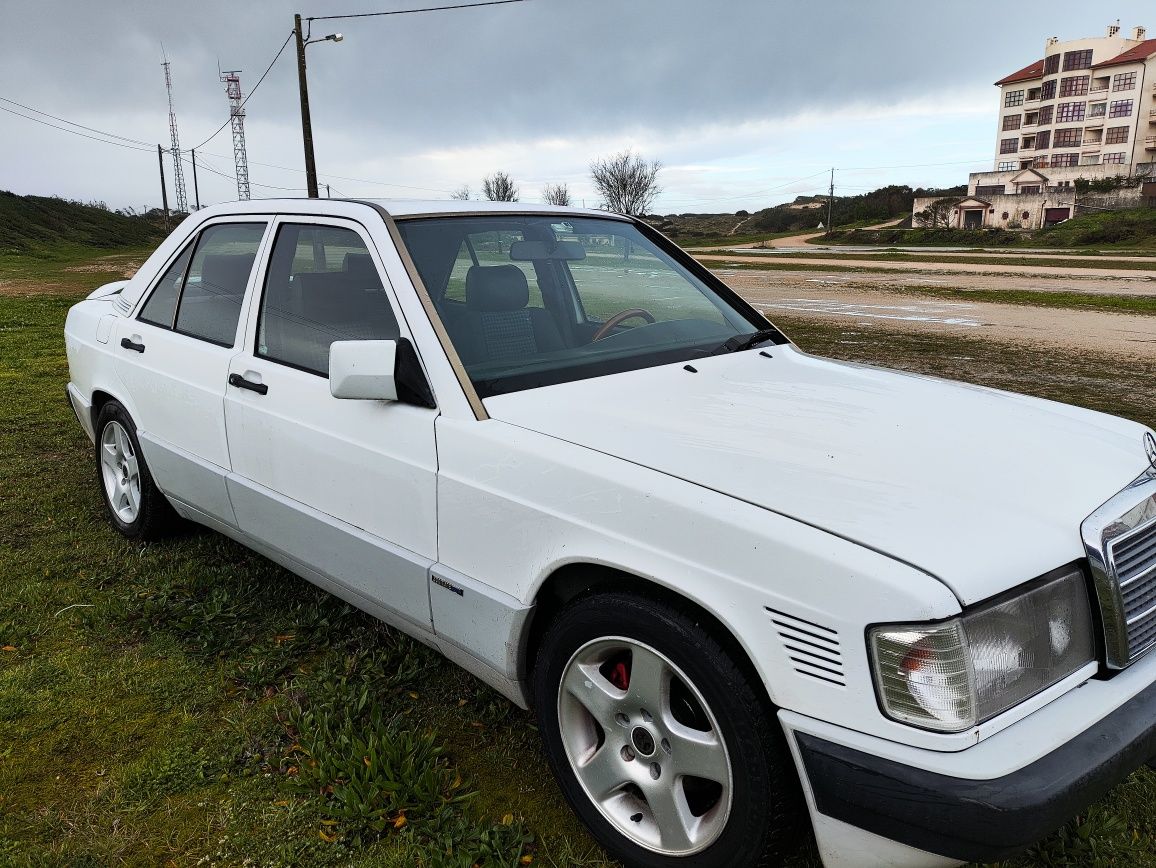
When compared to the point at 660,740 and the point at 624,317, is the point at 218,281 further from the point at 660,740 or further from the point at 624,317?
the point at 660,740

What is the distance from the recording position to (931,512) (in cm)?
188

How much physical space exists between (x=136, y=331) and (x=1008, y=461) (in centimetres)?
358

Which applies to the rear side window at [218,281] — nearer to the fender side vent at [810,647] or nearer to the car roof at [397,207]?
the car roof at [397,207]

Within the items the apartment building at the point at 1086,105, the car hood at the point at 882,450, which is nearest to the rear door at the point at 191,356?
the car hood at the point at 882,450

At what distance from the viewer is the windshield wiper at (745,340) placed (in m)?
3.21

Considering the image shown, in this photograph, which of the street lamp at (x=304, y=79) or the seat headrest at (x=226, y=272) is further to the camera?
the street lamp at (x=304, y=79)

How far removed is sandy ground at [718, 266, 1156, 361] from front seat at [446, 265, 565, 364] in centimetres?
983

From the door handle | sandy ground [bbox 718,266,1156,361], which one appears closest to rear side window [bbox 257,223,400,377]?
the door handle

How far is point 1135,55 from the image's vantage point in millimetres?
75750

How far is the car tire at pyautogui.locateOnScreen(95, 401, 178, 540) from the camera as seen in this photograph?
4145 millimetres

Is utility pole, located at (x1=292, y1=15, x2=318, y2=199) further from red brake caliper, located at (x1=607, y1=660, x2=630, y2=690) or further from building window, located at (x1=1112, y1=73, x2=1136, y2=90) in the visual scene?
building window, located at (x1=1112, y1=73, x2=1136, y2=90)

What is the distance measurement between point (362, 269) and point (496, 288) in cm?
45

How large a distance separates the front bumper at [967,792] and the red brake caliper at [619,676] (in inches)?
21.5

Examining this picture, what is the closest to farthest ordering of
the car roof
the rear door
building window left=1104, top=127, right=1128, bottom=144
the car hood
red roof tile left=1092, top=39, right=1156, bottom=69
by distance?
1. the car hood
2. the car roof
3. the rear door
4. red roof tile left=1092, top=39, right=1156, bottom=69
5. building window left=1104, top=127, right=1128, bottom=144
